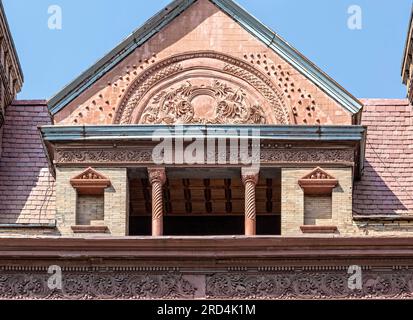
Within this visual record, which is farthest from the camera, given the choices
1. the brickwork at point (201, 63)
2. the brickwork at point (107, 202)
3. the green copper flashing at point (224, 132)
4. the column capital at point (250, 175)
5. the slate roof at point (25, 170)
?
the slate roof at point (25, 170)

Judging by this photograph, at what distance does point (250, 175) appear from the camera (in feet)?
198

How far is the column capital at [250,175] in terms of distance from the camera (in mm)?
60375

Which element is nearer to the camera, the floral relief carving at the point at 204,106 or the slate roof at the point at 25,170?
the floral relief carving at the point at 204,106

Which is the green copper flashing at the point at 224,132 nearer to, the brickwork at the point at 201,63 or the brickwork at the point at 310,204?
the brickwork at the point at 201,63

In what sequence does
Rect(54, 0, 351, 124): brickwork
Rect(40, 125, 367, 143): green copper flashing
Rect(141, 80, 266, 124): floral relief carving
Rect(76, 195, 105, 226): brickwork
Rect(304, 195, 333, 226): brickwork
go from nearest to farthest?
Rect(304, 195, 333, 226): brickwork → Rect(76, 195, 105, 226): brickwork → Rect(40, 125, 367, 143): green copper flashing → Rect(141, 80, 266, 124): floral relief carving → Rect(54, 0, 351, 124): brickwork

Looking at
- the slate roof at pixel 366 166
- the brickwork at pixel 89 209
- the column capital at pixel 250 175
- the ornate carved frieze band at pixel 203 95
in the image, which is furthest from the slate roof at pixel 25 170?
the column capital at pixel 250 175

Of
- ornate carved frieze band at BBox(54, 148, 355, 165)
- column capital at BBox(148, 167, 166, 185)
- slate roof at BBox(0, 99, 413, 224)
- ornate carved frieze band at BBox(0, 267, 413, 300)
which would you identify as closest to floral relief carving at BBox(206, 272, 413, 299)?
ornate carved frieze band at BBox(0, 267, 413, 300)

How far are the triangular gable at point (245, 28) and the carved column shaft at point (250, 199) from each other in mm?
2878

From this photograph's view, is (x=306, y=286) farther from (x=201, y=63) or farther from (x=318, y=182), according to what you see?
(x=201, y=63)

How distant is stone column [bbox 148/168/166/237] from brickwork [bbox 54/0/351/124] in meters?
1.78

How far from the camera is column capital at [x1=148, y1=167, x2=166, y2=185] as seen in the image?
60388mm

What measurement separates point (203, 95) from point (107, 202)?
3.74 meters

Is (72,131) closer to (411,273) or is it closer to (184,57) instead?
(184,57)

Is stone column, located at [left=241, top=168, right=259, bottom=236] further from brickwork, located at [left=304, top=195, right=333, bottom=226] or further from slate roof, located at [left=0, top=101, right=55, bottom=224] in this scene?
slate roof, located at [left=0, top=101, right=55, bottom=224]
